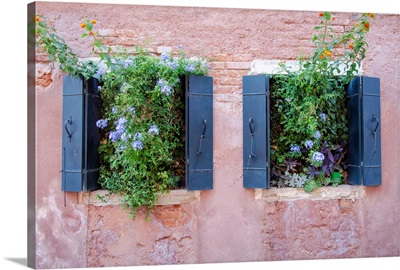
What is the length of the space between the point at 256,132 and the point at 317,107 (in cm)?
62

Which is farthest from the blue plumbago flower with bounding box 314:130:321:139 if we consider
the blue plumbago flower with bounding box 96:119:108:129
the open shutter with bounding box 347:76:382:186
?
the blue plumbago flower with bounding box 96:119:108:129

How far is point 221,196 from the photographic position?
387 centimetres

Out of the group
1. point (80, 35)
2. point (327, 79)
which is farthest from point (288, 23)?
point (80, 35)

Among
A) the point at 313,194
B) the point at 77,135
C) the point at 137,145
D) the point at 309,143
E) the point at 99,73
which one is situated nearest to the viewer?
the point at 137,145

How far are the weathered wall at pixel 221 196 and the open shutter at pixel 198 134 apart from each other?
0.11 metres

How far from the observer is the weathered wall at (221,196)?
3691 millimetres

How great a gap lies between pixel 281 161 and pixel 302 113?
485 millimetres

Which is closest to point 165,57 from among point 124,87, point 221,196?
point 124,87

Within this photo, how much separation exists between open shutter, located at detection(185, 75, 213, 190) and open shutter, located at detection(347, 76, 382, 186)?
1.37 m

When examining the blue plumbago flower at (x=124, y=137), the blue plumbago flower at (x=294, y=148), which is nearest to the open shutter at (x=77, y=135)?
the blue plumbago flower at (x=124, y=137)

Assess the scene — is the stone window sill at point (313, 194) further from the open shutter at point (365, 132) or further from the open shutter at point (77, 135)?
the open shutter at point (77, 135)

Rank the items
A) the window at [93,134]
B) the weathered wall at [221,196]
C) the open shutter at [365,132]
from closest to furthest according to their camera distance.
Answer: the window at [93,134] → the weathered wall at [221,196] → the open shutter at [365,132]

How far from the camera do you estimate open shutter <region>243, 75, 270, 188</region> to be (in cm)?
380

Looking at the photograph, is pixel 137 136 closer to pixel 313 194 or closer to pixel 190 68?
pixel 190 68
